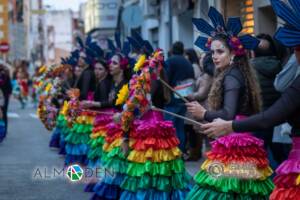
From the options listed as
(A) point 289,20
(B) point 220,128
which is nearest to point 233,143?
(B) point 220,128

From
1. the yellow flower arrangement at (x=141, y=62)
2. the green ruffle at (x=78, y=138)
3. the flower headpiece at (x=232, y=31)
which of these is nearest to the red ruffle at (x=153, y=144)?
the yellow flower arrangement at (x=141, y=62)

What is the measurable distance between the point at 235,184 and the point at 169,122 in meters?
2.23

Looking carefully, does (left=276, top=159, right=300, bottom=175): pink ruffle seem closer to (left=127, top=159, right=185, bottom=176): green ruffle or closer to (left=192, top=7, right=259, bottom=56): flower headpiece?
(left=192, top=7, right=259, bottom=56): flower headpiece

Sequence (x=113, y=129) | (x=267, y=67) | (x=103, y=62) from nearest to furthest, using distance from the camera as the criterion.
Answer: (x=267, y=67) < (x=113, y=129) < (x=103, y=62)

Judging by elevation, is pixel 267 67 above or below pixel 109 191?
above

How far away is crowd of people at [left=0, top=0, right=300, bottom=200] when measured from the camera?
4.63 meters

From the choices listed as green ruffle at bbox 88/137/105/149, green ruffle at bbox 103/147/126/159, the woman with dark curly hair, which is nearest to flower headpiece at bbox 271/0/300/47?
the woman with dark curly hair

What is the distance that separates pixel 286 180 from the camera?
4.47 m

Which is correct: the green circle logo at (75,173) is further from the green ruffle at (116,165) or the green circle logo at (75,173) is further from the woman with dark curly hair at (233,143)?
the woman with dark curly hair at (233,143)

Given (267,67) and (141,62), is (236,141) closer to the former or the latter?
(141,62)

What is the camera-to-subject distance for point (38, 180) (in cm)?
1069

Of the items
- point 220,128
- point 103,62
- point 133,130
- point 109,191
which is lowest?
point 109,191

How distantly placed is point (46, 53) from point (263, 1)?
11217 centimetres

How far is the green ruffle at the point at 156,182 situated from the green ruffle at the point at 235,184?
6.31 ft
